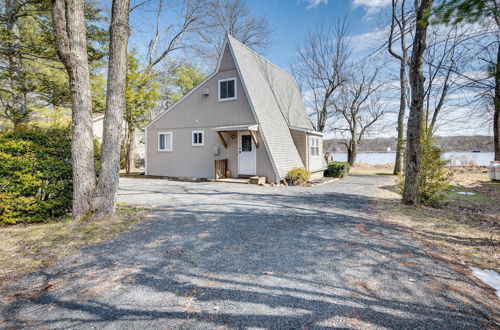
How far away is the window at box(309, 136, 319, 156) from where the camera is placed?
46.6 feet

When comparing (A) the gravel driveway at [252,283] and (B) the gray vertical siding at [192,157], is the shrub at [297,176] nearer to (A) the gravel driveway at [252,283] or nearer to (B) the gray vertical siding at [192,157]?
(B) the gray vertical siding at [192,157]

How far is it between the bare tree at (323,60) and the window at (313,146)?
651 cm

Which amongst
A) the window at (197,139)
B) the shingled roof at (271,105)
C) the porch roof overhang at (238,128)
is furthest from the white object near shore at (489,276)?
the window at (197,139)

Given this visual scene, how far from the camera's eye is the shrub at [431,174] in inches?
273

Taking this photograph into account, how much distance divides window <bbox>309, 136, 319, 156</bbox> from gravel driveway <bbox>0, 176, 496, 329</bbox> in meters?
9.69

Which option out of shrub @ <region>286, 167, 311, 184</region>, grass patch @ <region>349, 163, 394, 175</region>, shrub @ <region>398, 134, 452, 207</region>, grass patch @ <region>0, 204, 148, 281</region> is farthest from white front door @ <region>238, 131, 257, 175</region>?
grass patch @ <region>349, 163, 394, 175</region>

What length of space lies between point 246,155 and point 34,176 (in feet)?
27.3

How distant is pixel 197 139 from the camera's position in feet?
44.1

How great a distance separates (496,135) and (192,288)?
19.8m

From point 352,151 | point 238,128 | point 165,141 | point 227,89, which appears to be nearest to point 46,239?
point 238,128

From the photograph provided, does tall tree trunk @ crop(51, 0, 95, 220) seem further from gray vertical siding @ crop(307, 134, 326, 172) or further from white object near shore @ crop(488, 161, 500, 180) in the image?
white object near shore @ crop(488, 161, 500, 180)

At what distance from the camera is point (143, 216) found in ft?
18.2

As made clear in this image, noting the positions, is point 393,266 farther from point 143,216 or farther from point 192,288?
point 143,216

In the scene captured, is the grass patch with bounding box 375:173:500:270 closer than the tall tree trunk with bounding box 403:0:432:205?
Yes
